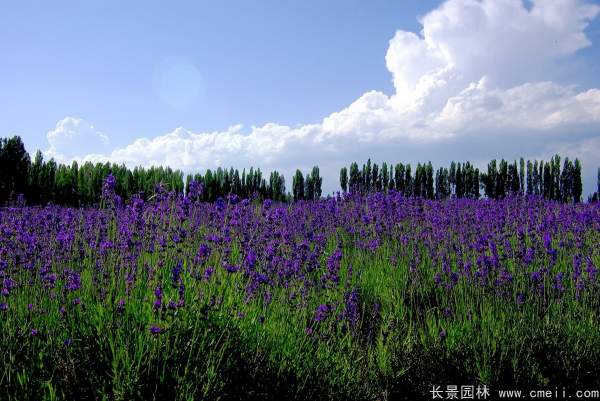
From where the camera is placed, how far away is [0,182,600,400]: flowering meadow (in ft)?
9.37

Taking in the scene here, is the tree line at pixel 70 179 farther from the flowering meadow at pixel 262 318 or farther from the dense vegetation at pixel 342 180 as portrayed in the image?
the flowering meadow at pixel 262 318

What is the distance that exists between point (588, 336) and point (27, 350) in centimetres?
429

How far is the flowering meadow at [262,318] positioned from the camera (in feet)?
9.37

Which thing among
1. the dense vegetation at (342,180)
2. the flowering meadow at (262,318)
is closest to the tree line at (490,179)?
the dense vegetation at (342,180)

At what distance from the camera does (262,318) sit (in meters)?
3.67

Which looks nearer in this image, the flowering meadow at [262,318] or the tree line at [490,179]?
the flowering meadow at [262,318]

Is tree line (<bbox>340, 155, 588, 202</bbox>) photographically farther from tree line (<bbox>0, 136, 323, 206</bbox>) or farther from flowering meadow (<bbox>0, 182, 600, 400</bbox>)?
flowering meadow (<bbox>0, 182, 600, 400</bbox>)

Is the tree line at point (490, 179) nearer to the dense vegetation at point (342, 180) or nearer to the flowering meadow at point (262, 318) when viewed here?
the dense vegetation at point (342, 180)

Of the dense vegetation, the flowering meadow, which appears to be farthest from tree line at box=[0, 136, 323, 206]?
the flowering meadow

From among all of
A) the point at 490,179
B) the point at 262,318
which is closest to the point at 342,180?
the point at 490,179

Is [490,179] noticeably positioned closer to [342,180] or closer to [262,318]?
[342,180]

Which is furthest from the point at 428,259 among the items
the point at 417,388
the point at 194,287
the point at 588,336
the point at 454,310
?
the point at 194,287

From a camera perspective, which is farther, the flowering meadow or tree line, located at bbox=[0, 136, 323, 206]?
tree line, located at bbox=[0, 136, 323, 206]

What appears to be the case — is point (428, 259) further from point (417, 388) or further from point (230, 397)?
point (230, 397)
